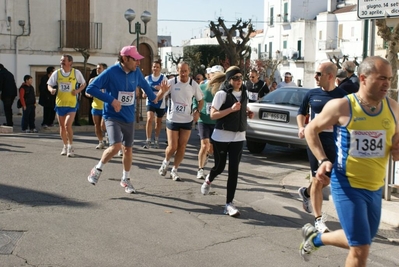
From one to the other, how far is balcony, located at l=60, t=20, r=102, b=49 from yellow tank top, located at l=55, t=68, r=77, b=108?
643 inches

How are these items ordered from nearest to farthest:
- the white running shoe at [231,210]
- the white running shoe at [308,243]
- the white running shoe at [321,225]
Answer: the white running shoe at [308,243], the white running shoe at [321,225], the white running shoe at [231,210]

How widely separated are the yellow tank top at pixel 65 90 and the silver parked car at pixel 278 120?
3.74 metres

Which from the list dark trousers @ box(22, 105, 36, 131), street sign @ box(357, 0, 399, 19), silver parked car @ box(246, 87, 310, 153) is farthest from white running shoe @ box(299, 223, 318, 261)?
dark trousers @ box(22, 105, 36, 131)

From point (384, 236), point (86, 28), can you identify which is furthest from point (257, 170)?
point (86, 28)

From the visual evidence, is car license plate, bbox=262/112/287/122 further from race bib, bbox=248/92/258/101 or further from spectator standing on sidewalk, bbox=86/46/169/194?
spectator standing on sidewalk, bbox=86/46/169/194

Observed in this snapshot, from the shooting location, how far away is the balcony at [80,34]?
91.4ft

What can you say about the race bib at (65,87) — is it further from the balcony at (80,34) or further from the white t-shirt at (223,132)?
the balcony at (80,34)

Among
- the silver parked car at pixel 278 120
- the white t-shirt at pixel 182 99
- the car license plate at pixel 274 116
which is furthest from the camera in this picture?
the car license plate at pixel 274 116

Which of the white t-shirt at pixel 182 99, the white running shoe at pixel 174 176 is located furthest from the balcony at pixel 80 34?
the white running shoe at pixel 174 176

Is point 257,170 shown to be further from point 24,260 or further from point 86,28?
point 86,28

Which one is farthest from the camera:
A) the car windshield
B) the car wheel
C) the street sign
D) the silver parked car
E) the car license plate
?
the car wheel

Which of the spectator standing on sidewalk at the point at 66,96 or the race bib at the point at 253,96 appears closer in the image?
the spectator standing on sidewalk at the point at 66,96

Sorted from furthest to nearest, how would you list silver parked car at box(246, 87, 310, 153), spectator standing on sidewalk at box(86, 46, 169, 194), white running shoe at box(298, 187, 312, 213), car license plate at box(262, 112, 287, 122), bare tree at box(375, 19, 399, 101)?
car license plate at box(262, 112, 287, 122) → silver parked car at box(246, 87, 310, 153) → bare tree at box(375, 19, 399, 101) → spectator standing on sidewalk at box(86, 46, 169, 194) → white running shoe at box(298, 187, 312, 213)

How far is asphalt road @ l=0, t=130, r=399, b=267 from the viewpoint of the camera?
594 cm
